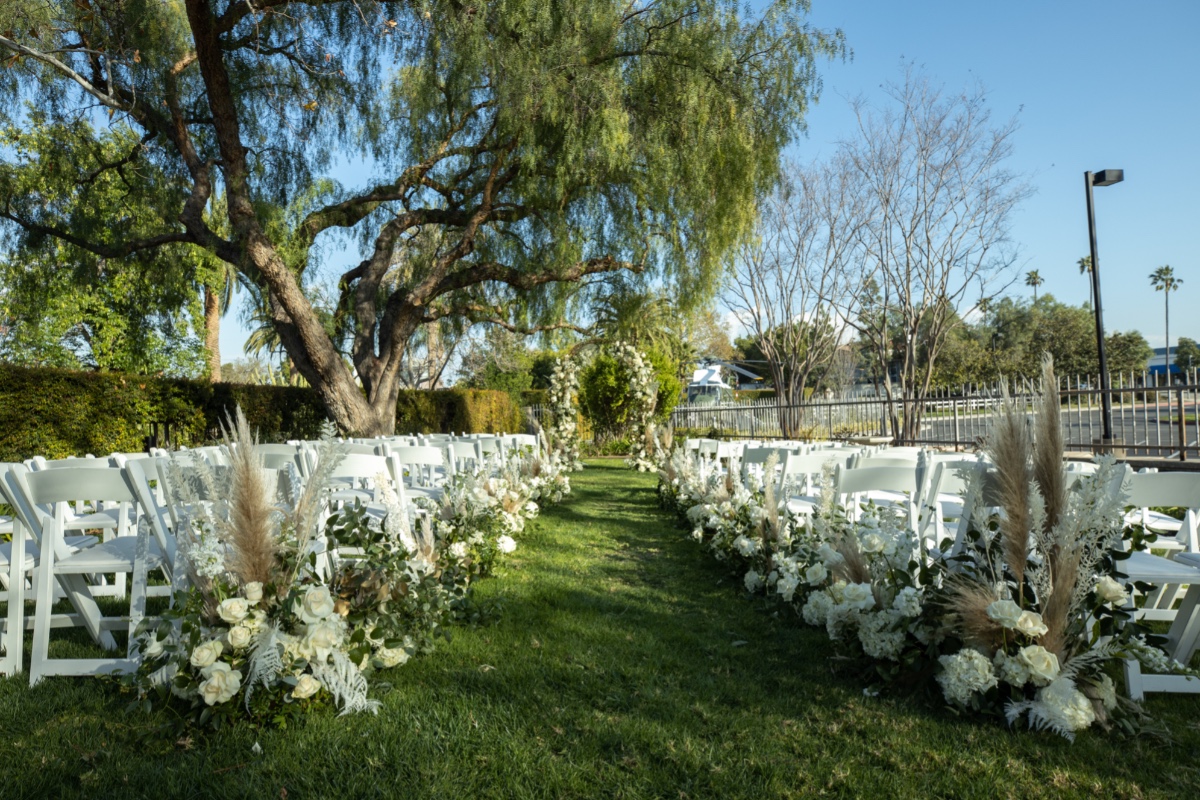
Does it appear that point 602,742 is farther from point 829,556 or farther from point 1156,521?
point 1156,521

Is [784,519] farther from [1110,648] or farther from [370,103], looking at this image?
[370,103]

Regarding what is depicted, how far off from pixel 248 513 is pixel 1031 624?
2729 mm

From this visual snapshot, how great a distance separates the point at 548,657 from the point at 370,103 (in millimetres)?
9971

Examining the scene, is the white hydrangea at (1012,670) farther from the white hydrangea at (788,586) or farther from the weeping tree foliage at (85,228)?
the weeping tree foliage at (85,228)

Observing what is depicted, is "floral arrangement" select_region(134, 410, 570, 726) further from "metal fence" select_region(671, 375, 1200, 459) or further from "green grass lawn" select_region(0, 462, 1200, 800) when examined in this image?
"metal fence" select_region(671, 375, 1200, 459)

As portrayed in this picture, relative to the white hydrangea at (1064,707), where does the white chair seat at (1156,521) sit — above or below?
above

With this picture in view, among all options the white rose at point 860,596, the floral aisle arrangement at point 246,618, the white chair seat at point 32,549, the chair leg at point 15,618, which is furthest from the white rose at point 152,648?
the white rose at point 860,596

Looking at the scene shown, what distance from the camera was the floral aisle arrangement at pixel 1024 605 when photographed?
99.5 inches

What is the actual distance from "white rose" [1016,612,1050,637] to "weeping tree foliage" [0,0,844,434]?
7.55 m

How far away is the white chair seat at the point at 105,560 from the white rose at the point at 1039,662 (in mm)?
3393

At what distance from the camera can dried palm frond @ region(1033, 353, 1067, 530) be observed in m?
2.57

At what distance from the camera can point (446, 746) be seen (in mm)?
2461

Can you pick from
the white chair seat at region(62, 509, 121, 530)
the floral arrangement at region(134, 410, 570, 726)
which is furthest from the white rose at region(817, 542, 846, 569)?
the white chair seat at region(62, 509, 121, 530)

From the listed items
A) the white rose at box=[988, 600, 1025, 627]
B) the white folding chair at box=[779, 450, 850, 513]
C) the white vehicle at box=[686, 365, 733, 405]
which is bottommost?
the white rose at box=[988, 600, 1025, 627]
